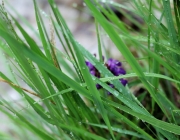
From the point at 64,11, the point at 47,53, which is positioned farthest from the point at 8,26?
the point at 64,11

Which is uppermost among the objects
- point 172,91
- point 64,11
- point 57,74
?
point 64,11

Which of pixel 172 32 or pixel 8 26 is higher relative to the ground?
pixel 8 26

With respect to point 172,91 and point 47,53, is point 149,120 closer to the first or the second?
point 47,53

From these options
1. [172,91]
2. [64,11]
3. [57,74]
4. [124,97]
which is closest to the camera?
[57,74]

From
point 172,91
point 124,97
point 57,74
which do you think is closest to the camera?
point 57,74

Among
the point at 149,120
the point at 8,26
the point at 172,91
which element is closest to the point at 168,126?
the point at 149,120

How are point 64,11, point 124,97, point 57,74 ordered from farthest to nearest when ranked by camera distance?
1. point 64,11
2. point 124,97
3. point 57,74

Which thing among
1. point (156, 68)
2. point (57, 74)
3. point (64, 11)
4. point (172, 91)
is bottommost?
point (172, 91)

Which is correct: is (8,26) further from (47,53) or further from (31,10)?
(31,10)

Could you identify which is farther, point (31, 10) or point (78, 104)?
point (31, 10)
